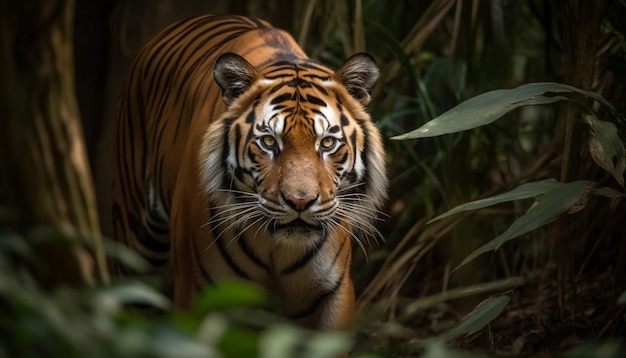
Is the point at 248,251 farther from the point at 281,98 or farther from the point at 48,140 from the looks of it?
the point at 48,140

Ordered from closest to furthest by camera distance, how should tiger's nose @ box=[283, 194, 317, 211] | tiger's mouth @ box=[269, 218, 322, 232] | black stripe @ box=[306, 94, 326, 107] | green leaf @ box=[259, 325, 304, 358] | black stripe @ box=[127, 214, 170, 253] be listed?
green leaf @ box=[259, 325, 304, 358] → tiger's nose @ box=[283, 194, 317, 211] → tiger's mouth @ box=[269, 218, 322, 232] → black stripe @ box=[306, 94, 326, 107] → black stripe @ box=[127, 214, 170, 253]

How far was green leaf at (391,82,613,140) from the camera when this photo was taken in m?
3.62

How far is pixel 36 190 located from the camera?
2.70 metres

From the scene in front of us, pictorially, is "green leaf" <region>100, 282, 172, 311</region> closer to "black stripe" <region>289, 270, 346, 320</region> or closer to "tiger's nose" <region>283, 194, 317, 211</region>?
"tiger's nose" <region>283, 194, 317, 211</region>

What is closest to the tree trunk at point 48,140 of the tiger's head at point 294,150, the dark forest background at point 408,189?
the dark forest background at point 408,189

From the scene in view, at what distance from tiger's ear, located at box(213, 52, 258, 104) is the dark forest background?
60 centimetres

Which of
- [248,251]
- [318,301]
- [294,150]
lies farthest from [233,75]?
[318,301]

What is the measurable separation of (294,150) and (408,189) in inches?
99.5

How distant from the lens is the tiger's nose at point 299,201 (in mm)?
3555

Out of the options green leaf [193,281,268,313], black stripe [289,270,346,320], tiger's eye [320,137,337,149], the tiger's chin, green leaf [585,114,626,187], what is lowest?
black stripe [289,270,346,320]

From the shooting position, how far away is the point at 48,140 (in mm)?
2762

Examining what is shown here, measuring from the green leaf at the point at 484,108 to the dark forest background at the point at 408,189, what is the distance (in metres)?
0.02

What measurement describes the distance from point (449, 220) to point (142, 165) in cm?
133

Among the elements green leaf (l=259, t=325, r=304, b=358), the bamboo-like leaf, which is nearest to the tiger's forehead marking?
the bamboo-like leaf
